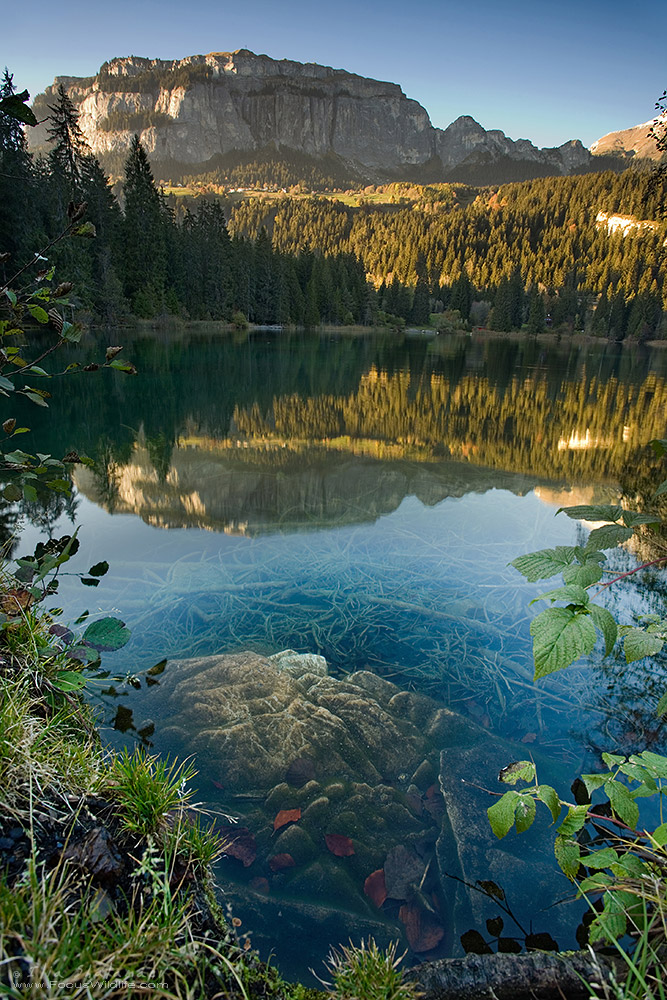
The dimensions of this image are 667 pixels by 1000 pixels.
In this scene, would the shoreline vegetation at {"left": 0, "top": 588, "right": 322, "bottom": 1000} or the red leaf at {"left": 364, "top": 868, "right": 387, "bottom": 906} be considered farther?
the red leaf at {"left": 364, "top": 868, "right": 387, "bottom": 906}

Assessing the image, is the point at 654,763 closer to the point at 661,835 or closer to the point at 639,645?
the point at 661,835

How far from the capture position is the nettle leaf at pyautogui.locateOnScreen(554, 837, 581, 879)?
70.9 inches

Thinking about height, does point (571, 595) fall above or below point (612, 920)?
above

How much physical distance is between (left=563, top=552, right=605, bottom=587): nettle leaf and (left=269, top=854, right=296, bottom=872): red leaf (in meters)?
Answer: 2.29

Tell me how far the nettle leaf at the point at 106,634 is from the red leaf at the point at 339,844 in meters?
1.76

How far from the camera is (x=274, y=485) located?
32.8ft

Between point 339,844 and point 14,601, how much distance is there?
2.70m

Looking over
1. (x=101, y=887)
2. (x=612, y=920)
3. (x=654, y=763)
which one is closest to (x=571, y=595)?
(x=654, y=763)

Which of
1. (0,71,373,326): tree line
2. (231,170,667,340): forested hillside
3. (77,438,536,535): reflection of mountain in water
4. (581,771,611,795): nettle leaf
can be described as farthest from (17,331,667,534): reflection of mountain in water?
(231,170,667,340): forested hillside

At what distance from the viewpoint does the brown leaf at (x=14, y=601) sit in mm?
3519

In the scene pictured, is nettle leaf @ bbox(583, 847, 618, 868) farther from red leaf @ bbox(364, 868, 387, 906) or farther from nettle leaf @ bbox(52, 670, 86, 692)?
nettle leaf @ bbox(52, 670, 86, 692)

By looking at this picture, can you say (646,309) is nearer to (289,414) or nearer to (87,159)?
(87,159)

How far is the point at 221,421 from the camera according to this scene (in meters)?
16.1

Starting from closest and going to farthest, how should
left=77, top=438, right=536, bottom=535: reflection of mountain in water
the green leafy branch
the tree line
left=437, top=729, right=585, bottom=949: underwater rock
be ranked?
the green leafy branch → left=437, top=729, right=585, bottom=949: underwater rock → left=77, top=438, right=536, bottom=535: reflection of mountain in water → the tree line
